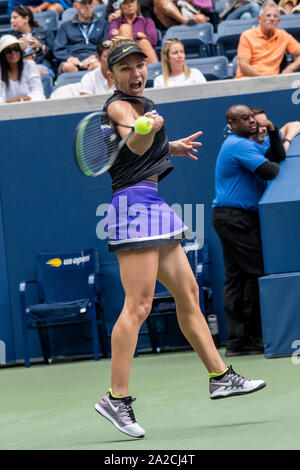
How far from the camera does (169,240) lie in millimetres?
3908

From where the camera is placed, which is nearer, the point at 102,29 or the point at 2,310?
the point at 2,310

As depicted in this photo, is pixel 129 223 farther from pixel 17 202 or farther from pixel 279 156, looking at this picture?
pixel 17 202

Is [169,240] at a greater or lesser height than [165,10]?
lesser

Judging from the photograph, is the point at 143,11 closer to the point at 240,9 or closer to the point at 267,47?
the point at 240,9

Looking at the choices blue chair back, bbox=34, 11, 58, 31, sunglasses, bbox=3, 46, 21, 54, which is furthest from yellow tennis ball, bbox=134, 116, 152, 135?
blue chair back, bbox=34, 11, 58, 31

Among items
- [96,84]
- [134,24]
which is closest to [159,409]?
[96,84]

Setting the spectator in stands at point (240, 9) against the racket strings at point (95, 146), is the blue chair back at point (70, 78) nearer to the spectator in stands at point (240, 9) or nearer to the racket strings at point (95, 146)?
the spectator in stands at point (240, 9)

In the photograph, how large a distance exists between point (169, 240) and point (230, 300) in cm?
326

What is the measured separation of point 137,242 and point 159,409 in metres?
1.31

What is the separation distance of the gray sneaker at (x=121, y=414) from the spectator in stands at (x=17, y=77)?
5.13 m
